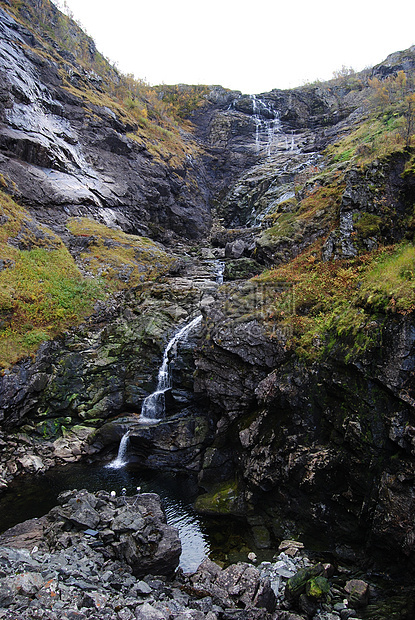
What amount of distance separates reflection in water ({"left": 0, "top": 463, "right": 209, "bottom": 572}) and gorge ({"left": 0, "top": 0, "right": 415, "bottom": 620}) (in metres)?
0.54

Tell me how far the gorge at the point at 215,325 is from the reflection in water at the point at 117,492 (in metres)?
0.54

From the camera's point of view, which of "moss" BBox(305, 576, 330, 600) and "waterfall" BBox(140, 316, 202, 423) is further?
"waterfall" BBox(140, 316, 202, 423)

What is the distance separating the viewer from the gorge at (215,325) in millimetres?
10570

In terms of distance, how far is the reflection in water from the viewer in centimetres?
1214

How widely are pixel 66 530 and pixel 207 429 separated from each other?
7844mm

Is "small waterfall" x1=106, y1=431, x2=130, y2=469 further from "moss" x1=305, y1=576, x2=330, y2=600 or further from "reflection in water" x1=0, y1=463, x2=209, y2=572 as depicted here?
"moss" x1=305, y1=576, x2=330, y2=600

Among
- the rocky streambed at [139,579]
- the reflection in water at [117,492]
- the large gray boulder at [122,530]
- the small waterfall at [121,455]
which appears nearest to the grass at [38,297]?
the reflection in water at [117,492]

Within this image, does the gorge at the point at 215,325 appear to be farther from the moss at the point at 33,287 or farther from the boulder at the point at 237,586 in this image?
the boulder at the point at 237,586

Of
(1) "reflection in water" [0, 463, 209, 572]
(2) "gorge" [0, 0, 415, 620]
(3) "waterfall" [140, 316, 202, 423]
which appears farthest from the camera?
(3) "waterfall" [140, 316, 202, 423]

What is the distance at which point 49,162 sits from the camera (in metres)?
33.2

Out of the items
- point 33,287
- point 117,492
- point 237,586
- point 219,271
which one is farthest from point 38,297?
point 237,586

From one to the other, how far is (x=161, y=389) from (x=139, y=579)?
430 inches

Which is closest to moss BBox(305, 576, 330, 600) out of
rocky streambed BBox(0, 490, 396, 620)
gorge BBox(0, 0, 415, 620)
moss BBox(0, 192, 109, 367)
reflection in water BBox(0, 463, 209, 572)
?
rocky streambed BBox(0, 490, 396, 620)

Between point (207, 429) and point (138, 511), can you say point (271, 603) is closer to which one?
point (138, 511)
